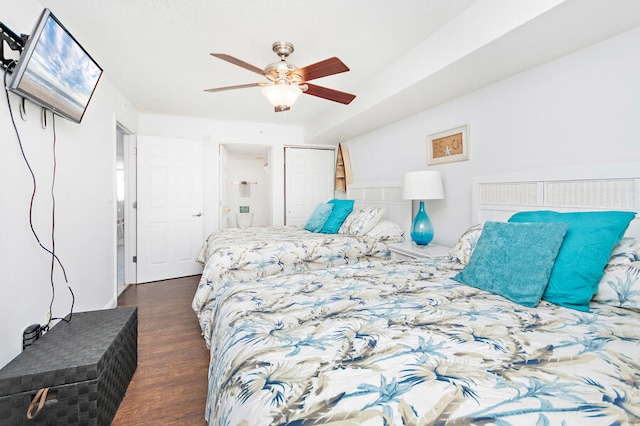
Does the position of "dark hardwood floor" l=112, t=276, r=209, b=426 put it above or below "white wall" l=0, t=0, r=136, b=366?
below

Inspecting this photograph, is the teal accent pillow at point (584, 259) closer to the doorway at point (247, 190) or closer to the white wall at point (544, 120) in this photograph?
the white wall at point (544, 120)

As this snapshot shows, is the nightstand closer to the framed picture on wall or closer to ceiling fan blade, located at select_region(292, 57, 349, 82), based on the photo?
the framed picture on wall

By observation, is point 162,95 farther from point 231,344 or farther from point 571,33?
point 571,33

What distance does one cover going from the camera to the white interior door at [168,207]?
4.04 metres

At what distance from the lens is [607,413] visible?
23.3 inches

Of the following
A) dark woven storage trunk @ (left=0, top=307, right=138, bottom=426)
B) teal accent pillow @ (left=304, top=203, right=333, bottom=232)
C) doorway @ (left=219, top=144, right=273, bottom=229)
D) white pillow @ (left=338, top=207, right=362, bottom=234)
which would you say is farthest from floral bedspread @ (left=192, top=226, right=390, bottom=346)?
doorway @ (left=219, top=144, right=273, bottom=229)

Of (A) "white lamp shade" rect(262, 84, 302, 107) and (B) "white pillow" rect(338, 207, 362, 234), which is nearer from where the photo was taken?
(A) "white lamp shade" rect(262, 84, 302, 107)

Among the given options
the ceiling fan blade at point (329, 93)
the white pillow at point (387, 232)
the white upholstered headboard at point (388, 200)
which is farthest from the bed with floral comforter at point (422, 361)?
the white upholstered headboard at point (388, 200)

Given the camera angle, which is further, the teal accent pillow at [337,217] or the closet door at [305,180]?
the closet door at [305,180]

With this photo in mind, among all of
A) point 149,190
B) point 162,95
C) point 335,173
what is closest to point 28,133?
point 162,95

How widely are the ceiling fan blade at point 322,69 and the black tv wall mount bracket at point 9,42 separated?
60.0 inches

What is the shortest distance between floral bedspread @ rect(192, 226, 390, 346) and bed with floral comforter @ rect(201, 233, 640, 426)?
1.19 m

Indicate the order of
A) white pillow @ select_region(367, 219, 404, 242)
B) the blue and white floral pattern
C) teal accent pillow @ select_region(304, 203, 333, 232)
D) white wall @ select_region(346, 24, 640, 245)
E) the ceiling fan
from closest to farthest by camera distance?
the blue and white floral pattern → white wall @ select_region(346, 24, 640, 245) → the ceiling fan → white pillow @ select_region(367, 219, 404, 242) → teal accent pillow @ select_region(304, 203, 333, 232)

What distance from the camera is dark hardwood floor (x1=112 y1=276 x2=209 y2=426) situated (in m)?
1.55
